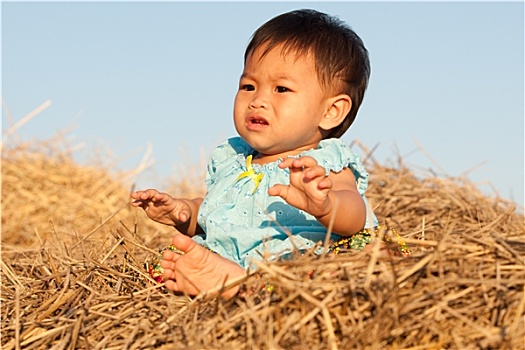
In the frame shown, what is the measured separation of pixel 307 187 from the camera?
8.49ft

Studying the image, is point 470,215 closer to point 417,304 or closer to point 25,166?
point 417,304

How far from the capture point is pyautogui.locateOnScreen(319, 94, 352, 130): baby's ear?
3268 millimetres

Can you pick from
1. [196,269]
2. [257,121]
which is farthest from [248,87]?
[196,269]

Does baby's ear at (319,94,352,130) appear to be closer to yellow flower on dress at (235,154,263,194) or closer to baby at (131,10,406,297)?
baby at (131,10,406,297)

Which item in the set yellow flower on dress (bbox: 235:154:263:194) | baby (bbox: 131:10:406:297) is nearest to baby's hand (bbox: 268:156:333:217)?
baby (bbox: 131:10:406:297)

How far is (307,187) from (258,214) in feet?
1.93

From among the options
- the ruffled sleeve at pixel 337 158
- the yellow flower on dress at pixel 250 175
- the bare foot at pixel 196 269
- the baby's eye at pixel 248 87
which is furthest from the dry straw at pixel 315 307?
the baby's eye at pixel 248 87

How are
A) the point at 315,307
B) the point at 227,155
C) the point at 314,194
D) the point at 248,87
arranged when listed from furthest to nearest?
the point at 227,155 → the point at 248,87 → the point at 314,194 → the point at 315,307

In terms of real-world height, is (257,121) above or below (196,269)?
above

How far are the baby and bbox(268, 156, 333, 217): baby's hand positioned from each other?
251mm

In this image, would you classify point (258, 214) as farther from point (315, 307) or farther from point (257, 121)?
point (315, 307)

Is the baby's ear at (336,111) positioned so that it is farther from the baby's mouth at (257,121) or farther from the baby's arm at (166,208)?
the baby's arm at (166,208)

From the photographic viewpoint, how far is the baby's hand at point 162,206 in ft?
10.8

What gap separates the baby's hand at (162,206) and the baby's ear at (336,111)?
0.65m
